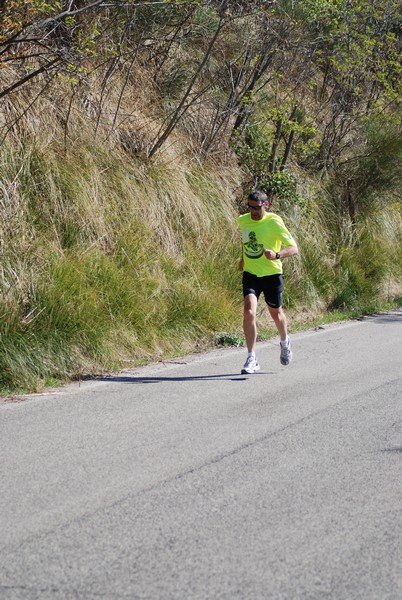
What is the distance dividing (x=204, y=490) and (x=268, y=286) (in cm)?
474

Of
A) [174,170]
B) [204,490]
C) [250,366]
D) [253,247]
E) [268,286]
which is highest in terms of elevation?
[174,170]

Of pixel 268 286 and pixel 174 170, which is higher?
pixel 174 170

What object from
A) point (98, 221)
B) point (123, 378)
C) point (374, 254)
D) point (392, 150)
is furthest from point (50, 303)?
point (392, 150)

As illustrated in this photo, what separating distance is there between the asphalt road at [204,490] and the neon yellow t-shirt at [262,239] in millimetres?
1360

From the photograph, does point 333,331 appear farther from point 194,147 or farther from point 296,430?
point 296,430

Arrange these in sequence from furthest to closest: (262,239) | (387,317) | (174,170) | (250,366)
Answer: (387,317) → (174,170) → (262,239) → (250,366)

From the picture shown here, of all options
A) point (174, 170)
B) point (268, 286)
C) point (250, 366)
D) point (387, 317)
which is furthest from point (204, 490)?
point (387, 317)

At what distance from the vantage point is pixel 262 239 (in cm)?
985

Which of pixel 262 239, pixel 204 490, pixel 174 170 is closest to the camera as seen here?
pixel 204 490

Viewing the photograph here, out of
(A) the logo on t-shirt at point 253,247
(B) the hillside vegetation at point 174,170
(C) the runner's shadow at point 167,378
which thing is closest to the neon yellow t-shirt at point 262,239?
(A) the logo on t-shirt at point 253,247

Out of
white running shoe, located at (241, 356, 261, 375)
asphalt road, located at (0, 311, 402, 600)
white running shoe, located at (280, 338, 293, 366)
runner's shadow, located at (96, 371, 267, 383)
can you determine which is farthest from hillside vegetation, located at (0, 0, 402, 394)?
asphalt road, located at (0, 311, 402, 600)

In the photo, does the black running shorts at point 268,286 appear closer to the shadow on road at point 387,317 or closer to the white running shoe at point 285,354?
the white running shoe at point 285,354

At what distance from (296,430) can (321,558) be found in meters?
2.61

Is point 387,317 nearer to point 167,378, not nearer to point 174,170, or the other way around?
point 174,170
